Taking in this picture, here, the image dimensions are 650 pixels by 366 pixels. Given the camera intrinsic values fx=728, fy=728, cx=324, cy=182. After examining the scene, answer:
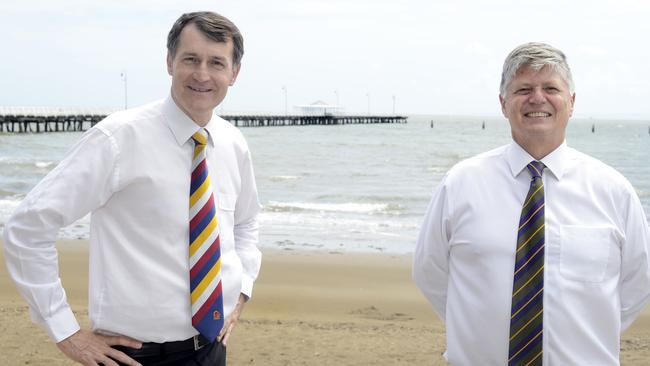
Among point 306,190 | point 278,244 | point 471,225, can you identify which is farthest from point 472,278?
point 306,190

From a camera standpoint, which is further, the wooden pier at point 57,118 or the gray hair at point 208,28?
the wooden pier at point 57,118

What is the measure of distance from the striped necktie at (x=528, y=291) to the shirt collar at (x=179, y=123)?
1172 mm

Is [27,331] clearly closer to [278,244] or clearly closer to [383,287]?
[383,287]

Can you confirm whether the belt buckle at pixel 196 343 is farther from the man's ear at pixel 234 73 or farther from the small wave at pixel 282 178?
the small wave at pixel 282 178

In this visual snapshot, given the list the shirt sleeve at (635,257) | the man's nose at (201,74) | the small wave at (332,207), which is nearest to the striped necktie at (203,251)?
the man's nose at (201,74)

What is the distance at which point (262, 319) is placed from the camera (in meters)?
6.93

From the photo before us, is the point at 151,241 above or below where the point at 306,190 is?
above

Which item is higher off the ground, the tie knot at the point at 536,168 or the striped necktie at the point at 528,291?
the tie knot at the point at 536,168

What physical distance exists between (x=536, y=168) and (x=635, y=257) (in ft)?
1.51

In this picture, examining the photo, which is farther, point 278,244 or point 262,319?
point 278,244

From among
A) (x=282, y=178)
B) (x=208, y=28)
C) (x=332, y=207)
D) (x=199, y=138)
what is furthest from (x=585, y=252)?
(x=282, y=178)

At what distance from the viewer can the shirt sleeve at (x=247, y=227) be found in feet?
9.36

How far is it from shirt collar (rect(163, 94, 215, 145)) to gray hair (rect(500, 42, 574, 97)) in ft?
3.68

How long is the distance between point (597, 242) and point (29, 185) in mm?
19406
